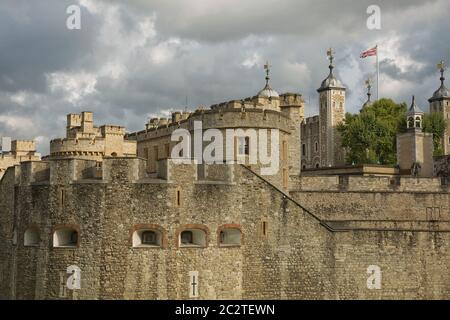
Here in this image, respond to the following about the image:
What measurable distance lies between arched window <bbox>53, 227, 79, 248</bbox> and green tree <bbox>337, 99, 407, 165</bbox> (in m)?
45.4

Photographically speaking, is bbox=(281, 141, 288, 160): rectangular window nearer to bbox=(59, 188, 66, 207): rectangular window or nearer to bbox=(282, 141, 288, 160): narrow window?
bbox=(282, 141, 288, 160): narrow window

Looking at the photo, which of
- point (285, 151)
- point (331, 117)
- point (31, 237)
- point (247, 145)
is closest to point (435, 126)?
point (331, 117)

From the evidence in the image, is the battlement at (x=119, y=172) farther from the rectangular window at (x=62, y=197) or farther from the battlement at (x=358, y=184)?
the battlement at (x=358, y=184)

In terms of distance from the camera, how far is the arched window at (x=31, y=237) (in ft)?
110

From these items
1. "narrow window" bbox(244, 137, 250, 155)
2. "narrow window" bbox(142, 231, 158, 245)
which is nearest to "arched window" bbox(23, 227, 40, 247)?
"narrow window" bbox(142, 231, 158, 245)

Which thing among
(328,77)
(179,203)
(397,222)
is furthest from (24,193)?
(328,77)

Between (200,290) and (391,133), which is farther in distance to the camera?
(391,133)

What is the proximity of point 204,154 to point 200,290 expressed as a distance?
30.4ft

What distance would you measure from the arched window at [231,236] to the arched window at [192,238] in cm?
97

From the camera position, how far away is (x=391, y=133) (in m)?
75.8

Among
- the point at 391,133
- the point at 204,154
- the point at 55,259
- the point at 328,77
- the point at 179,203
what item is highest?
the point at 328,77

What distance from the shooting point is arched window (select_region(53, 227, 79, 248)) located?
32469 mm
